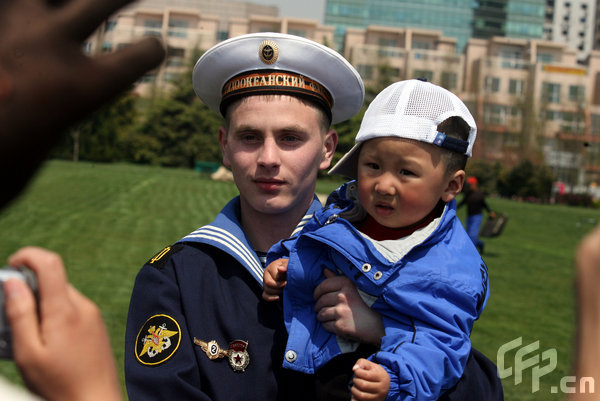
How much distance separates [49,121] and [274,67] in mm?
1966

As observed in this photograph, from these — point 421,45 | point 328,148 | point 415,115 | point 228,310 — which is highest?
point 415,115

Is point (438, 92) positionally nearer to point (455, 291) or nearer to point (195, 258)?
point (455, 291)

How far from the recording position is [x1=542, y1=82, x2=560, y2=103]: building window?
68.2m

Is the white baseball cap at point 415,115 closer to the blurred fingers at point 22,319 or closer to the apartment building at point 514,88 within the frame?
the blurred fingers at point 22,319

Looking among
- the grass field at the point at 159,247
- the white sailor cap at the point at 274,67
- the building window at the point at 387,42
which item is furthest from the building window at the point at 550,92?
the white sailor cap at the point at 274,67

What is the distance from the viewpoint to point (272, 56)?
97.7 inches

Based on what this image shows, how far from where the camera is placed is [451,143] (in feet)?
7.06

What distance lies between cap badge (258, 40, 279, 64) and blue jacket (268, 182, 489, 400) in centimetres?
72

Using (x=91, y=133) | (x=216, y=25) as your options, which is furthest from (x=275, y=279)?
(x=216, y=25)

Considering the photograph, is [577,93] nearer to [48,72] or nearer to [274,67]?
[274,67]

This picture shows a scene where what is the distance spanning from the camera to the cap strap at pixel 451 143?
83.2 inches

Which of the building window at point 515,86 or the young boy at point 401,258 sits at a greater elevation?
the young boy at point 401,258

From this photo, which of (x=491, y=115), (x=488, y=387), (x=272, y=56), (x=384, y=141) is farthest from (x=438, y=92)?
(x=491, y=115)

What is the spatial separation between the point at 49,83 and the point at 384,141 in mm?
1622
